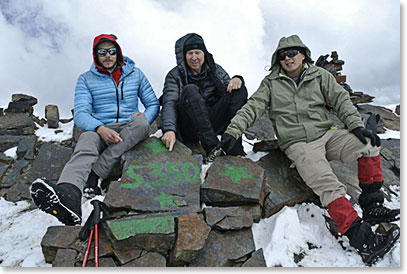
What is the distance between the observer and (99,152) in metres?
3.71

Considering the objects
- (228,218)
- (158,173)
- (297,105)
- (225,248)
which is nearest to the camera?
(225,248)

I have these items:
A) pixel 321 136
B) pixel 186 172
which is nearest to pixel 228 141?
pixel 186 172

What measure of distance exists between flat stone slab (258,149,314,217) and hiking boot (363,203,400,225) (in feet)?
2.28

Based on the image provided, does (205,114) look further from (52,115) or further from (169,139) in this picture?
(52,115)

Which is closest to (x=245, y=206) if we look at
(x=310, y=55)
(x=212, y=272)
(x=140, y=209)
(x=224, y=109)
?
(x=212, y=272)

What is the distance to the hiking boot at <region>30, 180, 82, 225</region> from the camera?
103 inches

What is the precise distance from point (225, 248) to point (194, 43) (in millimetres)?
3135

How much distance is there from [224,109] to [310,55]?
159 centimetres

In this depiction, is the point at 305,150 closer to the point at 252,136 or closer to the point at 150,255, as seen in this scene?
the point at 150,255

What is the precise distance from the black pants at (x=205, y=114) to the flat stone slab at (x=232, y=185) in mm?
376

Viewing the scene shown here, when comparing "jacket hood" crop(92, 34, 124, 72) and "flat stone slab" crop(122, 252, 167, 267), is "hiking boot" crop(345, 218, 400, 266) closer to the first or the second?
"flat stone slab" crop(122, 252, 167, 267)

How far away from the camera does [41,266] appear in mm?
2516

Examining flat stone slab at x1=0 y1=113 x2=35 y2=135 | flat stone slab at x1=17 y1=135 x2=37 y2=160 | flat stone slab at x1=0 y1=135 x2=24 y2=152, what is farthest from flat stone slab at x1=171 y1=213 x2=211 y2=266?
flat stone slab at x1=0 y1=113 x2=35 y2=135

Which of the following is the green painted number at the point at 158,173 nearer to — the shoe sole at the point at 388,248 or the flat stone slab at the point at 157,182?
the flat stone slab at the point at 157,182
